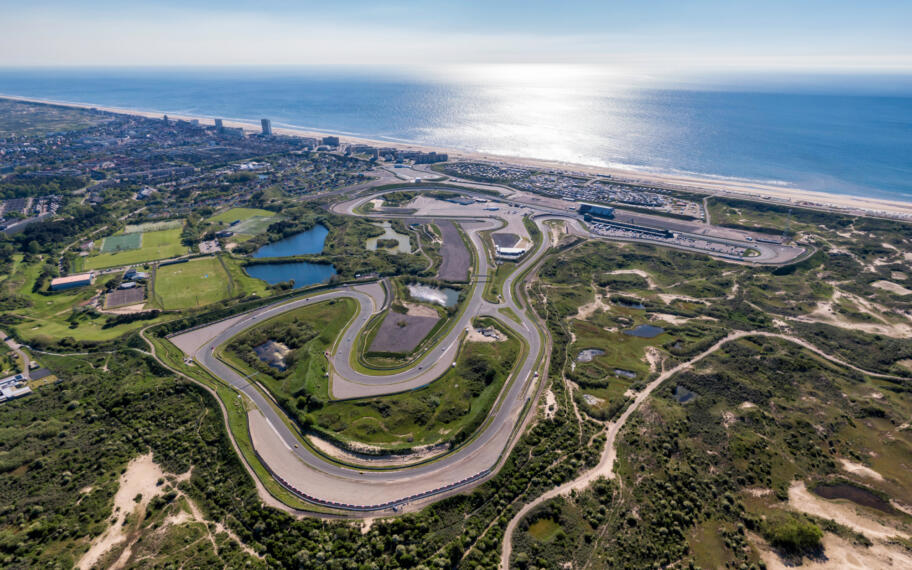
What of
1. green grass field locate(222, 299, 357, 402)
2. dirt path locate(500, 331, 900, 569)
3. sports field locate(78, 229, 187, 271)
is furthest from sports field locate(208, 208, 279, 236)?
dirt path locate(500, 331, 900, 569)

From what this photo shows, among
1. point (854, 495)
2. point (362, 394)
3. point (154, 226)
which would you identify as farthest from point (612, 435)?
point (154, 226)

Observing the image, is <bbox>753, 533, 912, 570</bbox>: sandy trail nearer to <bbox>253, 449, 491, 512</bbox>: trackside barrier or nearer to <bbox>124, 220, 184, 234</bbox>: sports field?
<bbox>253, 449, 491, 512</bbox>: trackside barrier

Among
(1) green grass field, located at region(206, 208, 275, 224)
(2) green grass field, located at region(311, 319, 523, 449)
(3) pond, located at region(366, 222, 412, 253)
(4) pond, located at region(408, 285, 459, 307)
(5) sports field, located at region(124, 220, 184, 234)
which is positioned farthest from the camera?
(1) green grass field, located at region(206, 208, 275, 224)

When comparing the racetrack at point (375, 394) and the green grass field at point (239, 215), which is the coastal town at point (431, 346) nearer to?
the racetrack at point (375, 394)

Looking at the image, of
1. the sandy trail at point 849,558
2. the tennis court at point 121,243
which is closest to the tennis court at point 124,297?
the tennis court at point 121,243

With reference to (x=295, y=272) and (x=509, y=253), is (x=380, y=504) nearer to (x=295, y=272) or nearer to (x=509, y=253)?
(x=295, y=272)

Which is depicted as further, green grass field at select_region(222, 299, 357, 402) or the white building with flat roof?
the white building with flat roof

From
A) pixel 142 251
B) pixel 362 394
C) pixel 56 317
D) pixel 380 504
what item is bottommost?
pixel 380 504
